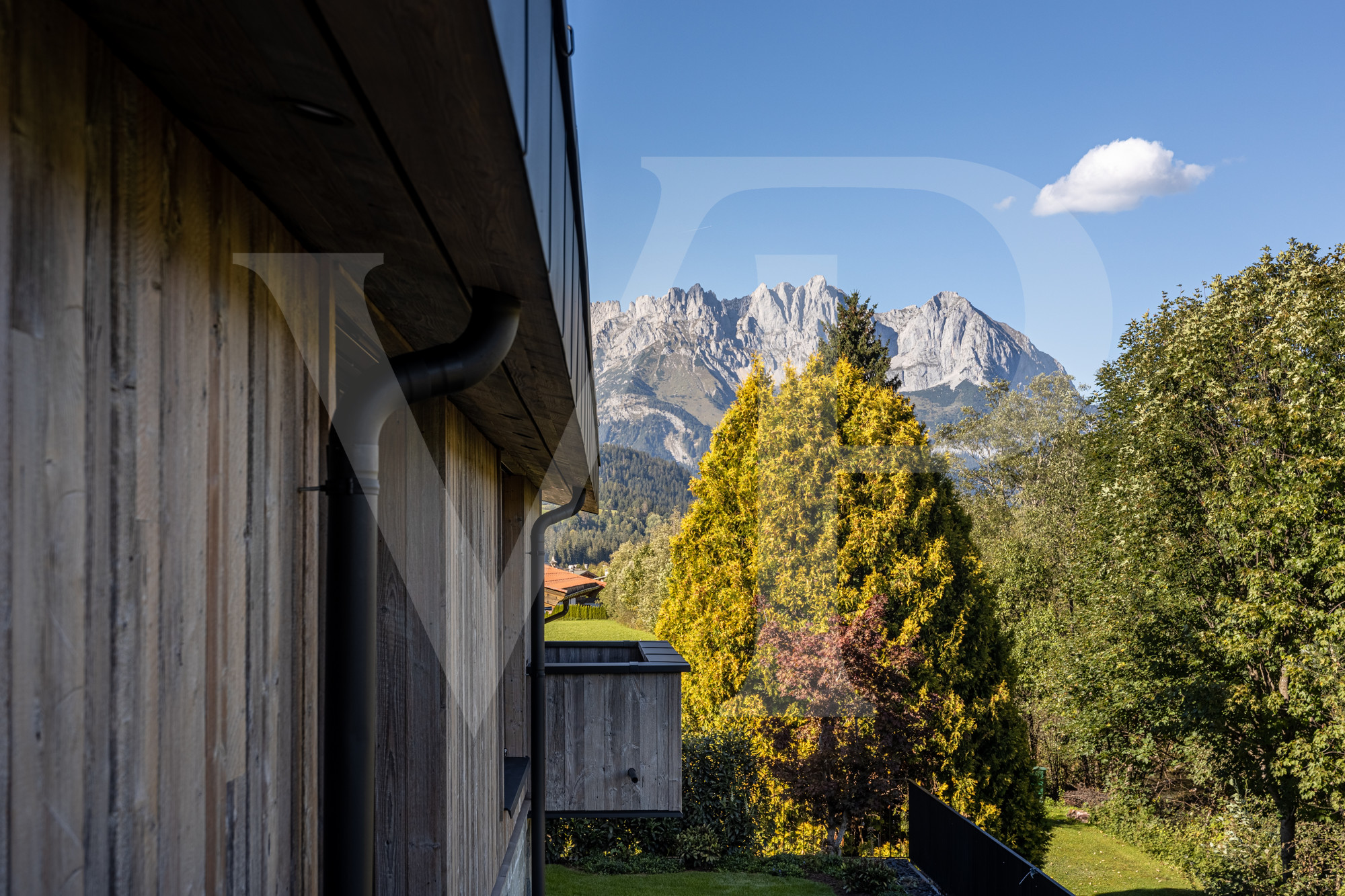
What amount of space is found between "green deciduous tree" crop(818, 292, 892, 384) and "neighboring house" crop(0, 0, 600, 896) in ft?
45.4

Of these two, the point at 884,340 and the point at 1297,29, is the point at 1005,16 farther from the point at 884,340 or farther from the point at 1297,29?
the point at 884,340

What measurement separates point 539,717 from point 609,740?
109 cm

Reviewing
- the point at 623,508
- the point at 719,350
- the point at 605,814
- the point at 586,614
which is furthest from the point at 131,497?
the point at 719,350

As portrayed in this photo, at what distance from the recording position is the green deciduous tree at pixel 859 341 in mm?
14883

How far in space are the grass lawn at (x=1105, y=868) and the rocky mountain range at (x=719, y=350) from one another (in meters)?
91.8

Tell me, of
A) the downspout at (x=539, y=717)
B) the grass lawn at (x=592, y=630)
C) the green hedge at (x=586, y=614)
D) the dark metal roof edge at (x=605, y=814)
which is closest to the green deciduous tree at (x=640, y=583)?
the green hedge at (x=586, y=614)

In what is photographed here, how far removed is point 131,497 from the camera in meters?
0.76

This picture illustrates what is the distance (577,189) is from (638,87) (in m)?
6.91

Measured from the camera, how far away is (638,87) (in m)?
7.80

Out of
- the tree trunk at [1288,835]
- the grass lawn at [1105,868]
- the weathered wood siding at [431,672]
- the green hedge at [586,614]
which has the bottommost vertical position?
the grass lawn at [1105,868]

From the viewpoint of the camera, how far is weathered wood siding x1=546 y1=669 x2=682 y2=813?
19.0 ft

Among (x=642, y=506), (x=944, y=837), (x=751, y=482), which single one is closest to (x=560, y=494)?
(x=944, y=837)

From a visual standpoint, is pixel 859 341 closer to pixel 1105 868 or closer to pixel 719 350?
pixel 1105 868

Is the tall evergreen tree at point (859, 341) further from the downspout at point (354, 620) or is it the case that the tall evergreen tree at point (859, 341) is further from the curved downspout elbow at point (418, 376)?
the downspout at point (354, 620)
